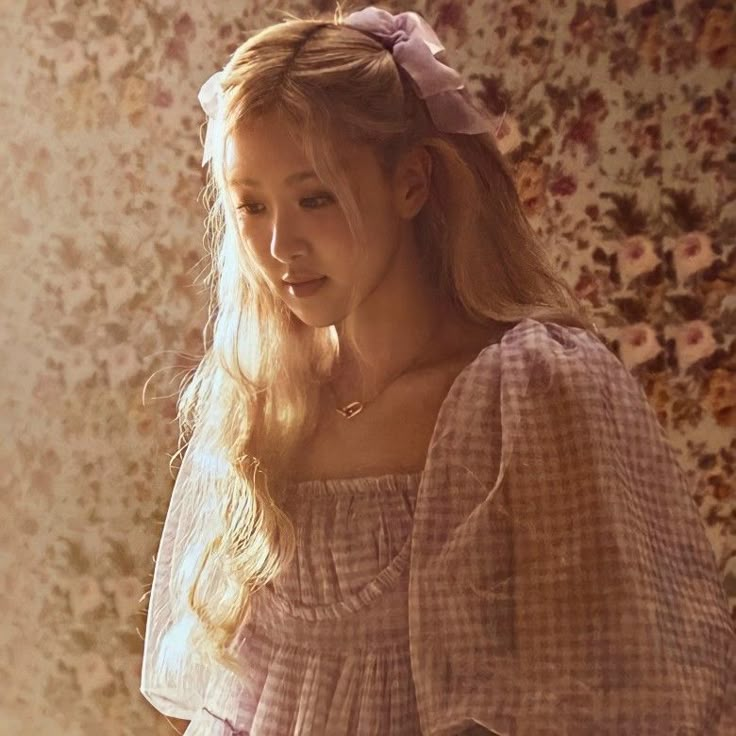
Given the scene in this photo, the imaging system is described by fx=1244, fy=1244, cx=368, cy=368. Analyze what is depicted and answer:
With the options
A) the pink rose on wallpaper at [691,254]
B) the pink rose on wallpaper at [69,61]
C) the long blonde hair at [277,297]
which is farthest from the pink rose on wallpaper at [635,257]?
the pink rose on wallpaper at [69,61]

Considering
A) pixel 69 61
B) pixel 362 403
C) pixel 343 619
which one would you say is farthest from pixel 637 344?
pixel 69 61

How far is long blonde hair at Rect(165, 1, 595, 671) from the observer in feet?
3.21

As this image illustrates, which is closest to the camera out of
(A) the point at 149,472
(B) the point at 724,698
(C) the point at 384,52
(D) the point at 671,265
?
(B) the point at 724,698

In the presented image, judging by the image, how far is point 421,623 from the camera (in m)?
0.92

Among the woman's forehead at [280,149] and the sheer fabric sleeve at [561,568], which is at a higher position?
the woman's forehead at [280,149]

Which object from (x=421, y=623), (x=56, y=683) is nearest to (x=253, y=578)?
(x=421, y=623)

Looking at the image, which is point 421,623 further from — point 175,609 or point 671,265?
point 671,265

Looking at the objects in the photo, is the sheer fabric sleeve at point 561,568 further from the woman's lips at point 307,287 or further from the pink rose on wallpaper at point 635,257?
the pink rose on wallpaper at point 635,257

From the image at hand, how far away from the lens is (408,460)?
1.00 metres

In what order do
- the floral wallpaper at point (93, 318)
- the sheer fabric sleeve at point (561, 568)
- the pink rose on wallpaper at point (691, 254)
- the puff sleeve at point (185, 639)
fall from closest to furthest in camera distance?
1. the sheer fabric sleeve at point (561, 568)
2. the puff sleeve at point (185, 639)
3. the pink rose on wallpaper at point (691, 254)
4. the floral wallpaper at point (93, 318)

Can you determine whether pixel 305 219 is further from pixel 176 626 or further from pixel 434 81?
pixel 176 626

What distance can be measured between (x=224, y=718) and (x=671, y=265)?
86cm

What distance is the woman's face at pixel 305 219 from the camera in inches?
38.3

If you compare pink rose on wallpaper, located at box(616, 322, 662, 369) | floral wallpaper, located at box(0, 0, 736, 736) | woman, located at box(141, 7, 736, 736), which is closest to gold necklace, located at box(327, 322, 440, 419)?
woman, located at box(141, 7, 736, 736)
